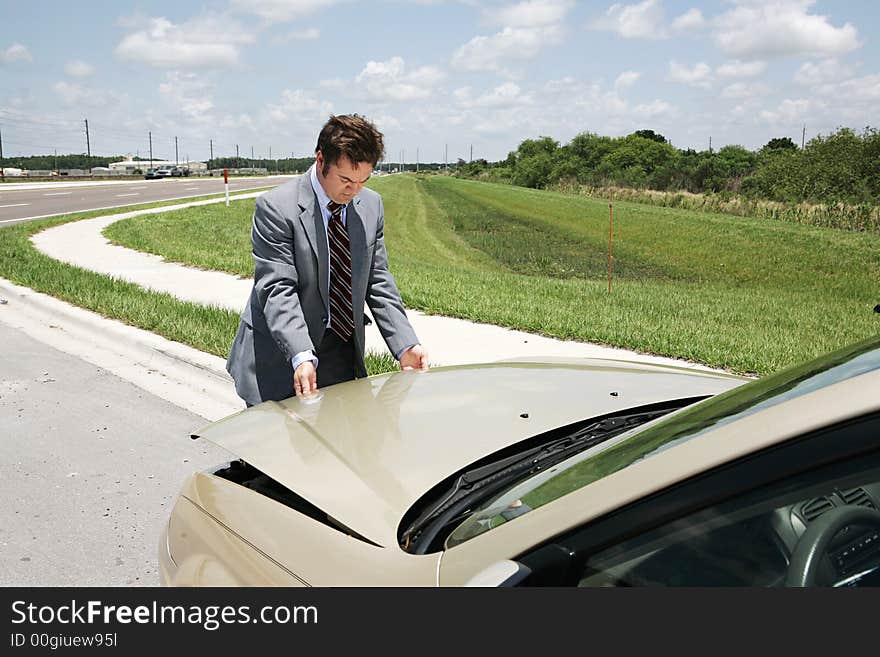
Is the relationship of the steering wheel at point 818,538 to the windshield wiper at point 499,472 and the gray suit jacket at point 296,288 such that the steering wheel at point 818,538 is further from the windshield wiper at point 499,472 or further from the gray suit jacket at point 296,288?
the gray suit jacket at point 296,288

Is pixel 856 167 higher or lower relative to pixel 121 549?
higher

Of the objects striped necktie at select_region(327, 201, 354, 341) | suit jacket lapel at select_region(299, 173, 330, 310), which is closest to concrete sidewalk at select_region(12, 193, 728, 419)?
striped necktie at select_region(327, 201, 354, 341)

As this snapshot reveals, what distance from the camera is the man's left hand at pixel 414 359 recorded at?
3.40 metres

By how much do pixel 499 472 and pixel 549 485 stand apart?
33 cm

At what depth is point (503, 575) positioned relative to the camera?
141 centimetres

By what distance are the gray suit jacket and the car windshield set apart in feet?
4.72

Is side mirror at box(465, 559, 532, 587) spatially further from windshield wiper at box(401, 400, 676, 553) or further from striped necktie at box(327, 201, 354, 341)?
striped necktie at box(327, 201, 354, 341)

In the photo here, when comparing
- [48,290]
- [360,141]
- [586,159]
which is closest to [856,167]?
[48,290]

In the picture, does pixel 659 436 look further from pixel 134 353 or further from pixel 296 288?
pixel 134 353

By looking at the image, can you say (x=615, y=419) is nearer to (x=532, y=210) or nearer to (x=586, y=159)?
(x=532, y=210)

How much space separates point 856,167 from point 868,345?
127ft

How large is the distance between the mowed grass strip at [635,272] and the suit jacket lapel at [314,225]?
4.11 m

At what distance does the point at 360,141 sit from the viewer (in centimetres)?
298

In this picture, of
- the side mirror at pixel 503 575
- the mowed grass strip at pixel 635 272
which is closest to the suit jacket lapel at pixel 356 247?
the side mirror at pixel 503 575
